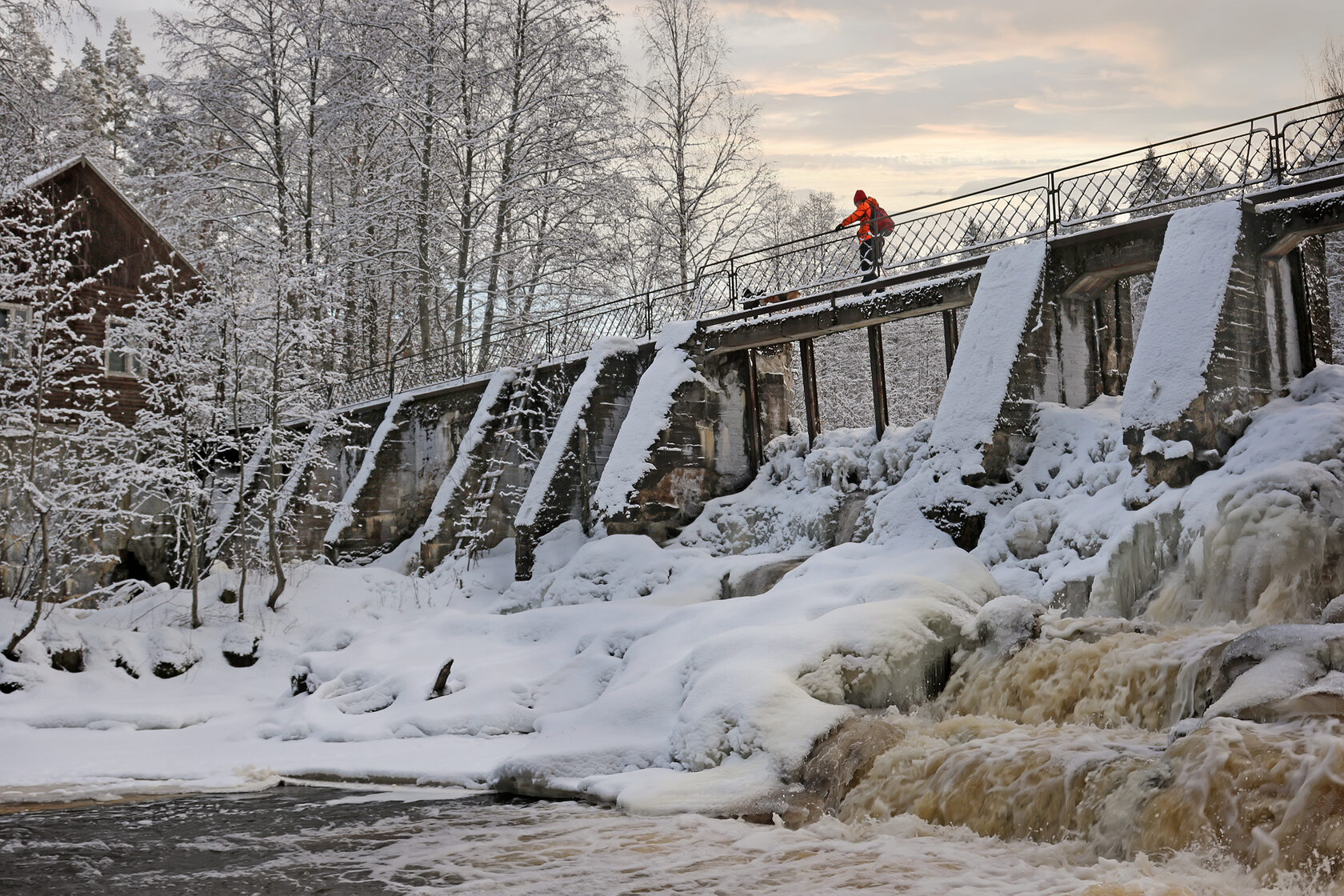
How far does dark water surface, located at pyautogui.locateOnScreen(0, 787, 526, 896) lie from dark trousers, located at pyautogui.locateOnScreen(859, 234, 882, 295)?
32.6 ft

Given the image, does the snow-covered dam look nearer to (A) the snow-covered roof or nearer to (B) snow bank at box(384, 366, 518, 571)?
(B) snow bank at box(384, 366, 518, 571)

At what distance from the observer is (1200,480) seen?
1046 centimetres

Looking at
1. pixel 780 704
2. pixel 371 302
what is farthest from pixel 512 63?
pixel 780 704

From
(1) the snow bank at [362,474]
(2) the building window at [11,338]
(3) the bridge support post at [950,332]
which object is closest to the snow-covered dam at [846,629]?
(3) the bridge support post at [950,332]

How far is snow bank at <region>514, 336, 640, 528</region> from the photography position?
17000mm

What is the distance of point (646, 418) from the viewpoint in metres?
16.6

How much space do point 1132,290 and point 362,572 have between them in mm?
22731

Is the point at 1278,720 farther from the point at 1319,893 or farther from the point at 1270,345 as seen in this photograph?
the point at 1270,345

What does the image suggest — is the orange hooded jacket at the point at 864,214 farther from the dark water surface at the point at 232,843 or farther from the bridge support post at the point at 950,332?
the dark water surface at the point at 232,843

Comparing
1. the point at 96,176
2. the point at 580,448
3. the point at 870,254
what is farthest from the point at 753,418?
the point at 96,176

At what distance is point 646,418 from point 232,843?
1002cm

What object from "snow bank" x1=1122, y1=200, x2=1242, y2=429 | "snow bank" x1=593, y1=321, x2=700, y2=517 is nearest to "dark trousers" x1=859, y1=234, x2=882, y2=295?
"snow bank" x1=593, y1=321, x2=700, y2=517

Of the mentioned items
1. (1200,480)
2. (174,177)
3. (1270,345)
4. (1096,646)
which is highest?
(174,177)

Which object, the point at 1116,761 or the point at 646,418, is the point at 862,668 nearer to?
the point at 1116,761
